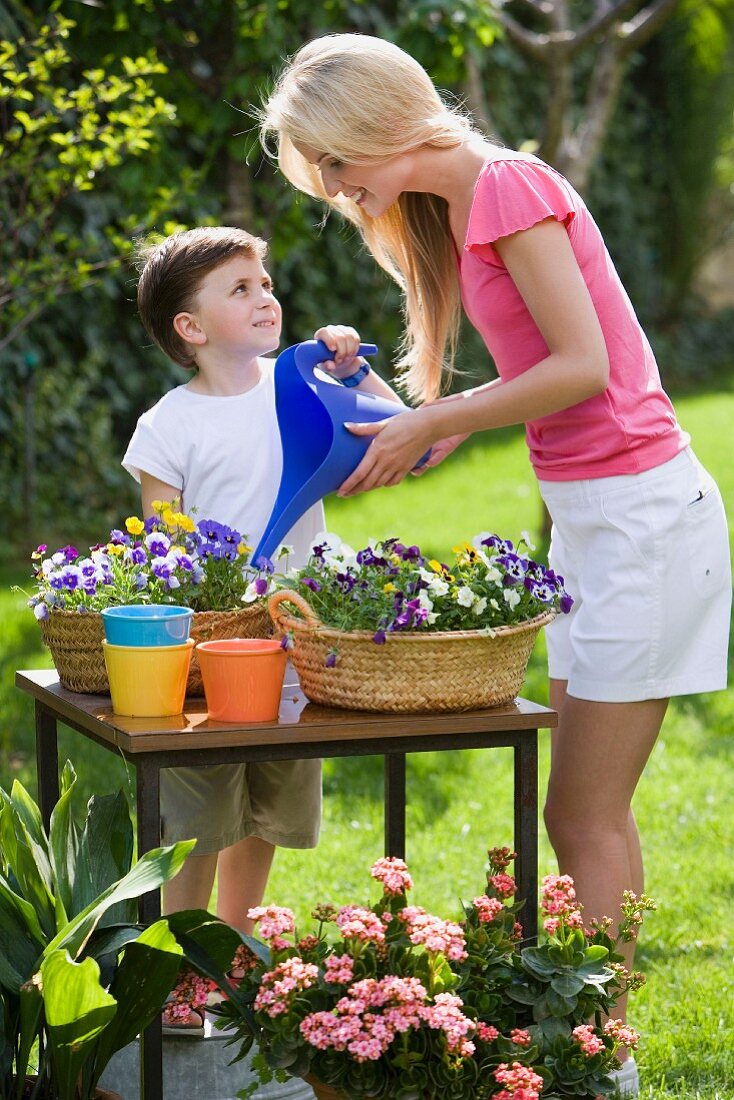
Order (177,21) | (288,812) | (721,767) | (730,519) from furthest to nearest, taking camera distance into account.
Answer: (730,519)
(177,21)
(721,767)
(288,812)

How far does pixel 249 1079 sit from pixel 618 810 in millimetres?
702

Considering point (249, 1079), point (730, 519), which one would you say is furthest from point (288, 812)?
Result: point (730, 519)

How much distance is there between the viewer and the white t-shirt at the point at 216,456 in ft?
8.19

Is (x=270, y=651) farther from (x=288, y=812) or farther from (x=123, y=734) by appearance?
(x=288, y=812)

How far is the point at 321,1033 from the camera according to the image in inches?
68.5

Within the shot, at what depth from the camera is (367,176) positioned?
2.19m

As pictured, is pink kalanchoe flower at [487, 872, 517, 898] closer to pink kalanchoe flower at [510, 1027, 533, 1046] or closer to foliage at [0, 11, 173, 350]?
pink kalanchoe flower at [510, 1027, 533, 1046]

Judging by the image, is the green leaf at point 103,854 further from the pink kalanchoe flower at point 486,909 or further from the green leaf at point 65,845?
the pink kalanchoe flower at point 486,909

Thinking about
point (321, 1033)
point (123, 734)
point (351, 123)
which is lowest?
point (321, 1033)

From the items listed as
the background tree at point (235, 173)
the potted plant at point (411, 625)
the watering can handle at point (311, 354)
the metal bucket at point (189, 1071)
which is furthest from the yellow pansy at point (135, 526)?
the background tree at point (235, 173)

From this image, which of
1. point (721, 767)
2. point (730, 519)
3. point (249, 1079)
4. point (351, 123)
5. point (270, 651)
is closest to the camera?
point (270, 651)

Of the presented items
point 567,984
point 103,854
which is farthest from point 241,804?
point 567,984

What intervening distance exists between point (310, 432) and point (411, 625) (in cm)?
45

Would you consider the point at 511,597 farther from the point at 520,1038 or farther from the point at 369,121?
the point at 369,121
